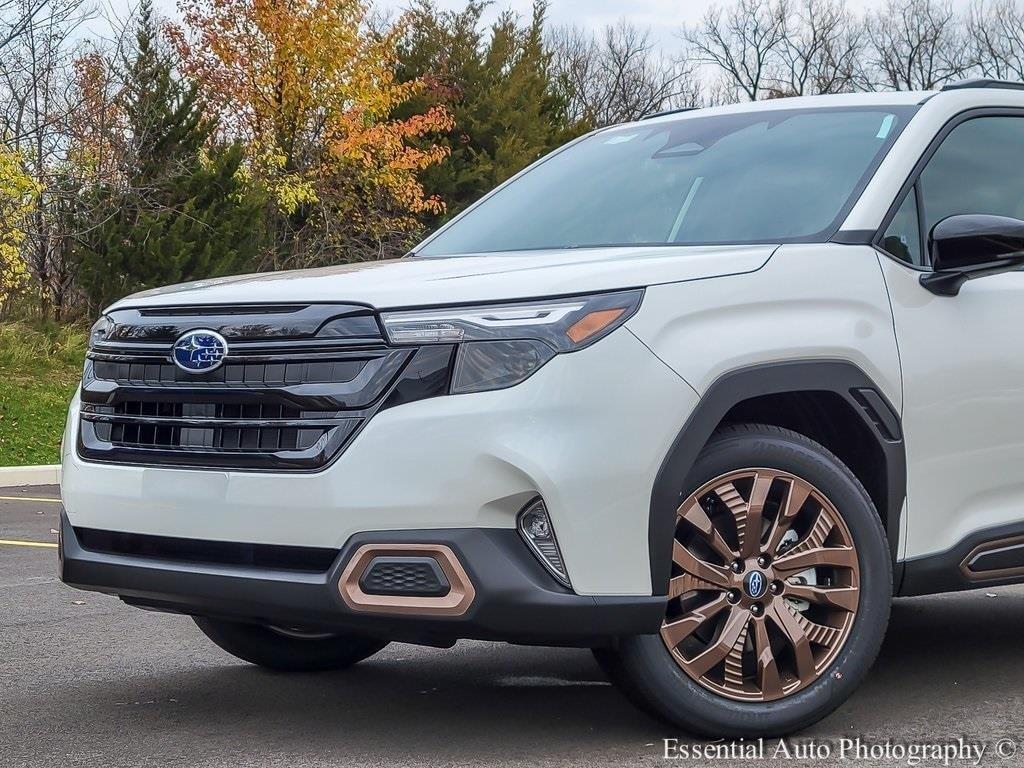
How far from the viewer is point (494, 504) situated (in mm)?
3816

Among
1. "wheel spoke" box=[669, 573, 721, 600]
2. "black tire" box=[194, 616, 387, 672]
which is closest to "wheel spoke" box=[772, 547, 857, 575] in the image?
"wheel spoke" box=[669, 573, 721, 600]

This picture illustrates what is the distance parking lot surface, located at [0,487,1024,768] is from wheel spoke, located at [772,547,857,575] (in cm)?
50

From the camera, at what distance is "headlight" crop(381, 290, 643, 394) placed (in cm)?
385

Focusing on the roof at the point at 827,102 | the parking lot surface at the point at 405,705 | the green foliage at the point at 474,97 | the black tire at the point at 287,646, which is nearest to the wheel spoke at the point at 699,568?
the parking lot surface at the point at 405,705

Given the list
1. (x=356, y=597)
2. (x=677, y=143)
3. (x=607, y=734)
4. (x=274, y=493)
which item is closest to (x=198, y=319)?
(x=274, y=493)

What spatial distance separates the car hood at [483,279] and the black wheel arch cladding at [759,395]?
30 cm

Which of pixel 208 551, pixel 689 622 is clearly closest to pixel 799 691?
pixel 689 622

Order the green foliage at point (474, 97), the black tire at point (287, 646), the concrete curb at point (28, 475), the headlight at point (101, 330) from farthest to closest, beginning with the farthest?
the green foliage at point (474, 97) → the concrete curb at point (28, 475) → the black tire at point (287, 646) → the headlight at point (101, 330)

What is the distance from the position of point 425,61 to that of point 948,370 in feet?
122

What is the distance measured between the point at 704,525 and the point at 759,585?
10.2 inches

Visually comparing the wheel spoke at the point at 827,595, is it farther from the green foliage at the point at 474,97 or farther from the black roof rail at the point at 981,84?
the green foliage at the point at 474,97

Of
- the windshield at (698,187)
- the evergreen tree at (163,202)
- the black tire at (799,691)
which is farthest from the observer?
the evergreen tree at (163,202)

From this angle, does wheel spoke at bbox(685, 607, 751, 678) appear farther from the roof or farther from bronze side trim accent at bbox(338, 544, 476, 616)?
the roof

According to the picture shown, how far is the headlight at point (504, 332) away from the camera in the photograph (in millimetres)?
3850
